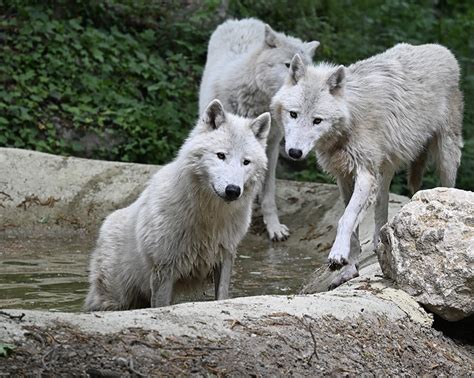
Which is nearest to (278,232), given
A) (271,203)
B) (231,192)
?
(271,203)

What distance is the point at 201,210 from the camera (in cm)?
579

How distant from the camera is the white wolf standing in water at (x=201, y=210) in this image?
5738 millimetres

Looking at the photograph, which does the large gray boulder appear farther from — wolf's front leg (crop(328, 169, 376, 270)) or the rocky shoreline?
wolf's front leg (crop(328, 169, 376, 270))

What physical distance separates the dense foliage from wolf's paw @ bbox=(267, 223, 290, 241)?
2.43m

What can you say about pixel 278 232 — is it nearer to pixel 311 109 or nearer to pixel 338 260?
pixel 311 109

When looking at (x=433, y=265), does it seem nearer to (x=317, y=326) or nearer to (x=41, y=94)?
(x=317, y=326)

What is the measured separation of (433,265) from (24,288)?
3.16 metres

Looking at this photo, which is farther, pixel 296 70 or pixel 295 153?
pixel 296 70

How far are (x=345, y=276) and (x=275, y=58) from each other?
4.07 metres

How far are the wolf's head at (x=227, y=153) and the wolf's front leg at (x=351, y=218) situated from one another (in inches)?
30.4

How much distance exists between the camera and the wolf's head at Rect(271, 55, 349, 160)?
666cm

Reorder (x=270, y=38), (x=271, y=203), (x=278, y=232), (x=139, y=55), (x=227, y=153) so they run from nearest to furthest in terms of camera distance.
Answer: (x=227, y=153)
(x=278, y=232)
(x=271, y=203)
(x=270, y=38)
(x=139, y=55)

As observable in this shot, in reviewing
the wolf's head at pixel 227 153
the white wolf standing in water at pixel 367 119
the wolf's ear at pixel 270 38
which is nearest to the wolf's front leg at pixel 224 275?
the wolf's head at pixel 227 153

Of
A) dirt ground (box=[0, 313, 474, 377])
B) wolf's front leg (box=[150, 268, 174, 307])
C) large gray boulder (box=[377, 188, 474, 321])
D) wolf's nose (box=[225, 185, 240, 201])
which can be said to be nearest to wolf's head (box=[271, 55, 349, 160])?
wolf's nose (box=[225, 185, 240, 201])
